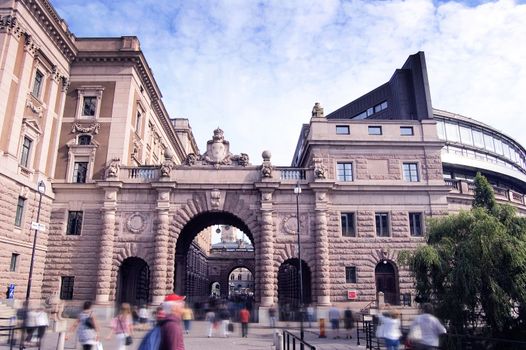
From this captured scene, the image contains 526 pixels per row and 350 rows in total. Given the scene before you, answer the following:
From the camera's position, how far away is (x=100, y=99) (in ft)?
114

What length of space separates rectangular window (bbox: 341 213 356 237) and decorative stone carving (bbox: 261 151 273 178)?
6573 millimetres

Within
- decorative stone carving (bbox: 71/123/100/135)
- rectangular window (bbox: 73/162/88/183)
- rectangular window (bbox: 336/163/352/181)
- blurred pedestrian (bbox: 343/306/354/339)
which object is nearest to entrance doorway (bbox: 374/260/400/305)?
blurred pedestrian (bbox: 343/306/354/339)

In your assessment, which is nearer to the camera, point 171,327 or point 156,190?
point 171,327

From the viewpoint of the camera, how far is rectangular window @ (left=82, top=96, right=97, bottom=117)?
34656mm

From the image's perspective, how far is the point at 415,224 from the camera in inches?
1288

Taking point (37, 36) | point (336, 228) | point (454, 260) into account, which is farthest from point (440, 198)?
point (37, 36)

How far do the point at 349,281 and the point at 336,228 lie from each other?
3984 mm

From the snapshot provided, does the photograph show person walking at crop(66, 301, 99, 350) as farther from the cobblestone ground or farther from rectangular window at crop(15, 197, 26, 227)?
rectangular window at crop(15, 197, 26, 227)

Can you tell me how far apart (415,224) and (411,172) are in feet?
13.7

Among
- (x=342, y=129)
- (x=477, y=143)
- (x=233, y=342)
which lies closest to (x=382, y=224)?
(x=342, y=129)

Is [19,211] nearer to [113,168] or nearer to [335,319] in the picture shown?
[113,168]

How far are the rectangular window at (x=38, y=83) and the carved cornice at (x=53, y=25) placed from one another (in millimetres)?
3191

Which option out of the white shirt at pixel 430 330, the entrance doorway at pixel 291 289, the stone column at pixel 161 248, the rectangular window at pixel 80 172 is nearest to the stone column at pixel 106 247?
the rectangular window at pixel 80 172

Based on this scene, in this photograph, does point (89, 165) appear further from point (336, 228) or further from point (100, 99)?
point (336, 228)
